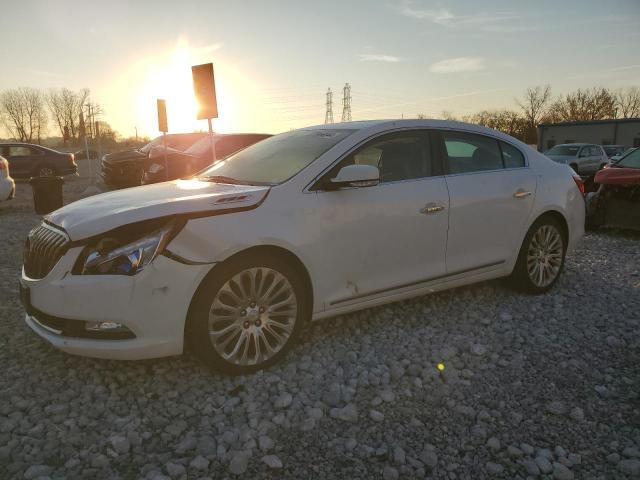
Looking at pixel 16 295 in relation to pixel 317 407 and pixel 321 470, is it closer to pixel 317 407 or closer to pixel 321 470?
pixel 317 407

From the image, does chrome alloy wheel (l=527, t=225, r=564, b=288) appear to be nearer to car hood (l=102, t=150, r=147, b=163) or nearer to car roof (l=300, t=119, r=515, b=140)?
car roof (l=300, t=119, r=515, b=140)

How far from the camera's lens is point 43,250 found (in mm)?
3080

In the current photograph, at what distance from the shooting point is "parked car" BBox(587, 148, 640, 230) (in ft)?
23.9

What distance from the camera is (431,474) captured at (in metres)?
2.32

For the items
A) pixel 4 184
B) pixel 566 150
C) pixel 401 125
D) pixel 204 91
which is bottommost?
pixel 4 184

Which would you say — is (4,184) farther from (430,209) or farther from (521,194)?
(521,194)

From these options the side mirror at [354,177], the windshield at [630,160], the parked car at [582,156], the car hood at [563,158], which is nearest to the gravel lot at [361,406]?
the side mirror at [354,177]

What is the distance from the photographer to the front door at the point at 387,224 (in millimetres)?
3406

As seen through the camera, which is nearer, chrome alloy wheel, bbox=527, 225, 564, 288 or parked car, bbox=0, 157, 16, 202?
chrome alloy wheel, bbox=527, 225, 564, 288

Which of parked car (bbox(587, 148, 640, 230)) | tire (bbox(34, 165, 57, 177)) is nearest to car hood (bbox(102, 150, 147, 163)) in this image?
tire (bbox(34, 165, 57, 177))

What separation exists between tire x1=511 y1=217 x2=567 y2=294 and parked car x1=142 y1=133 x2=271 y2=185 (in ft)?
24.0

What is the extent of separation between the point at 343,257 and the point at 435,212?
35.5 inches

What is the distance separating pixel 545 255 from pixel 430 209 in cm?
164

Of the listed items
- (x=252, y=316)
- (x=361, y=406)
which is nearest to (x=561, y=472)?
(x=361, y=406)
